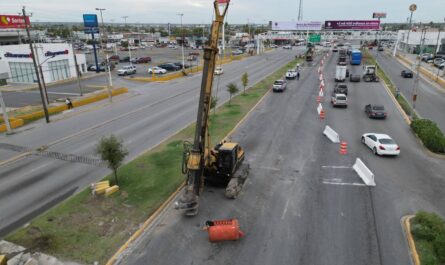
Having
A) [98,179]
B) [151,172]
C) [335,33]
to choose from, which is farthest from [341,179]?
[335,33]

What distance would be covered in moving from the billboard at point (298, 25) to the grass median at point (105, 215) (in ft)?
331

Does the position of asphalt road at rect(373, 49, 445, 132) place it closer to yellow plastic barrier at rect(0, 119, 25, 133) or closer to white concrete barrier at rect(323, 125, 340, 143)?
white concrete barrier at rect(323, 125, 340, 143)

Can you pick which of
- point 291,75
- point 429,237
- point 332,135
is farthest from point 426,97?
point 429,237

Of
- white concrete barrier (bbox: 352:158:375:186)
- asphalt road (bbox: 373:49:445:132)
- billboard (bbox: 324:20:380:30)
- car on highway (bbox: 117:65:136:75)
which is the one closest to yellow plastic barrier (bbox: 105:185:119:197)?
white concrete barrier (bbox: 352:158:375:186)

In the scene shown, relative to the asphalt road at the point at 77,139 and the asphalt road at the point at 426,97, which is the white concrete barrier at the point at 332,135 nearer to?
the asphalt road at the point at 426,97

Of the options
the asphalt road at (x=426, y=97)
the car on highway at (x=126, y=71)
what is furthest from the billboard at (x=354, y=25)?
the car on highway at (x=126, y=71)

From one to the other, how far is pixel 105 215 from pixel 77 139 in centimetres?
1531

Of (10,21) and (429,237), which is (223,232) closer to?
(429,237)

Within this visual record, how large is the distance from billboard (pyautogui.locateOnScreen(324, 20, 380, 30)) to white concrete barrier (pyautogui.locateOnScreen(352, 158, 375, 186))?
9774 centimetres

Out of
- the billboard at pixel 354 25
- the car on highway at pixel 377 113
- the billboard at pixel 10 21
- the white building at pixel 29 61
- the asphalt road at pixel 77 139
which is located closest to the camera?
the asphalt road at pixel 77 139

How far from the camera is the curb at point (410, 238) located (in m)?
13.4

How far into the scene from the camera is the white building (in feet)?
197

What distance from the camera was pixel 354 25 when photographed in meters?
106

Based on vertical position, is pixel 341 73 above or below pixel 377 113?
above
